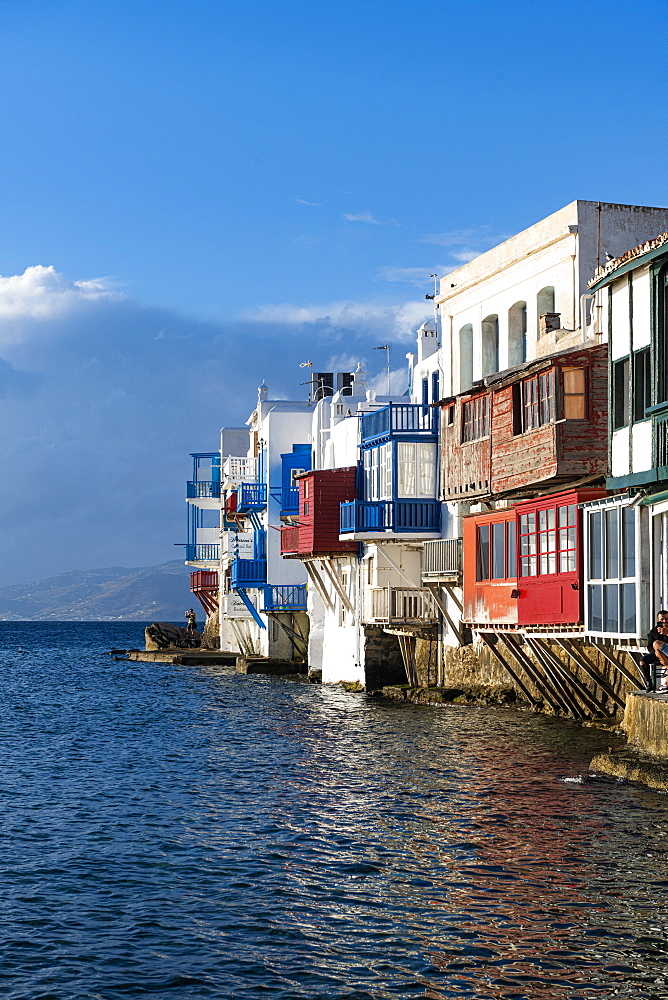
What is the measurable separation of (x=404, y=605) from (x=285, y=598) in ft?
62.1

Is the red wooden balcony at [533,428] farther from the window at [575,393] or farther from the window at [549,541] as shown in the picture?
the window at [549,541]

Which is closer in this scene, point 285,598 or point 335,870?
point 335,870

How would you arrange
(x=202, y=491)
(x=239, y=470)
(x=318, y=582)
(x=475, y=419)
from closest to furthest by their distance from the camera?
1. (x=475, y=419)
2. (x=318, y=582)
3. (x=239, y=470)
4. (x=202, y=491)

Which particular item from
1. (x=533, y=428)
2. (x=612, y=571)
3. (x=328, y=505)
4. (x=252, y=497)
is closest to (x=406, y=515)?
(x=328, y=505)

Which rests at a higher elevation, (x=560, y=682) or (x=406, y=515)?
(x=406, y=515)

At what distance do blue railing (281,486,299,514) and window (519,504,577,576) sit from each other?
2820cm

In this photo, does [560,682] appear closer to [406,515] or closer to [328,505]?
[406,515]

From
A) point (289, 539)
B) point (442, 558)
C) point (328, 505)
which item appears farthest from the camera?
point (289, 539)

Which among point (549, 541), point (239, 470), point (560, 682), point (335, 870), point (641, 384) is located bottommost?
point (335, 870)

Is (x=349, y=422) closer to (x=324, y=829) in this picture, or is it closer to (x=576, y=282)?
(x=576, y=282)

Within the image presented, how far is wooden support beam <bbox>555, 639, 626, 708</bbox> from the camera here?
102ft

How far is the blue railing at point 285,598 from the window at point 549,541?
30693 millimetres

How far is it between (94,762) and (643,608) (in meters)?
14.4

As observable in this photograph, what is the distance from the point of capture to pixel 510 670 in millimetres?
37312
